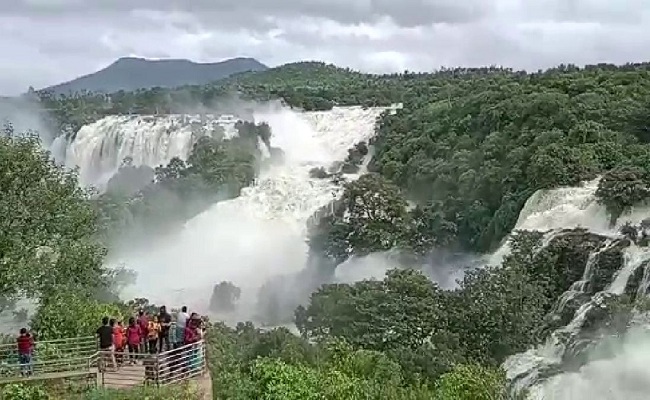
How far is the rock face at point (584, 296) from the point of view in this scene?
18172 mm

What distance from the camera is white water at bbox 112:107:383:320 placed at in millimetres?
32531

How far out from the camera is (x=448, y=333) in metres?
19.5

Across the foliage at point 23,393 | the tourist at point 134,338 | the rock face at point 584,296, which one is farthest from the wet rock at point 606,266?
the foliage at point 23,393

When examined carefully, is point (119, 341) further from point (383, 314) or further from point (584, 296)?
point (584, 296)

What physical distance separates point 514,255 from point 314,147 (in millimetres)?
29227

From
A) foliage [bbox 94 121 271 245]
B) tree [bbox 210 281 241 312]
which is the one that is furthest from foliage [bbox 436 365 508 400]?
foliage [bbox 94 121 271 245]

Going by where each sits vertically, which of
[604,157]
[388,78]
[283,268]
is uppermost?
[388,78]

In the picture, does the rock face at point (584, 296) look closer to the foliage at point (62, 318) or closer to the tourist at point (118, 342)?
the foliage at point (62, 318)

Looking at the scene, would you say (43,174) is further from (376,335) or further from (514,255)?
(514,255)

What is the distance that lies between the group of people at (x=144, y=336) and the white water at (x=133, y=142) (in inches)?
1583

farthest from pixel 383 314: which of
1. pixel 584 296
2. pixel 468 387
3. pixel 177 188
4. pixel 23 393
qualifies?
pixel 177 188

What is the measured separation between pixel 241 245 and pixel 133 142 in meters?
19.3

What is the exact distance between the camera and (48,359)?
11.7 meters

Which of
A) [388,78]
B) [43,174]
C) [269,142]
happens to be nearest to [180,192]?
[269,142]
